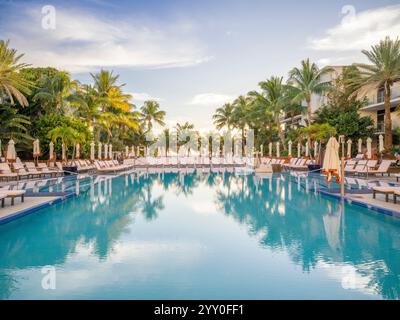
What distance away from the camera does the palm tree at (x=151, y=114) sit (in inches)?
2030

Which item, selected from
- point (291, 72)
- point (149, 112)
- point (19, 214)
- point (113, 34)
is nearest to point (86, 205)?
point (19, 214)

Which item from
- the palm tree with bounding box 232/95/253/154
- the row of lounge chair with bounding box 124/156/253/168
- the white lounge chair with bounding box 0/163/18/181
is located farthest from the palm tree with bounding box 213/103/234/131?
the white lounge chair with bounding box 0/163/18/181

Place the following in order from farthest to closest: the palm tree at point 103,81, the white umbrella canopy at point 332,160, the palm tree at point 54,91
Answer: the palm tree at point 103,81, the palm tree at point 54,91, the white umbrella canopy at point 332,160

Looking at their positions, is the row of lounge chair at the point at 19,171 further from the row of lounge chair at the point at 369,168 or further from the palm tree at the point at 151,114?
the palm tree at the point at 151,114

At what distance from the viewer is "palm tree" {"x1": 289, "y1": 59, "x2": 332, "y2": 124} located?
2973 centimetres

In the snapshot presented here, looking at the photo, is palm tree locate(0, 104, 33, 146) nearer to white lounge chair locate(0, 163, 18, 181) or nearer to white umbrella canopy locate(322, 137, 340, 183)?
white lounge chair locate(0, 163, 18, 181)

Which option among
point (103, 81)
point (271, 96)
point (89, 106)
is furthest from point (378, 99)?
point (89, 106)

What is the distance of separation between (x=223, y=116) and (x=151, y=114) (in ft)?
33.7

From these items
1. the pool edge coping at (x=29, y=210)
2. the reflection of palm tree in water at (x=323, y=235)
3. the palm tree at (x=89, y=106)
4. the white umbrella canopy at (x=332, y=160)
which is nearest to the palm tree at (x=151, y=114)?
the palm tree at (x=89, y=106)

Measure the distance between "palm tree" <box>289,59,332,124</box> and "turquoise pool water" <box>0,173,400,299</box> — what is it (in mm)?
21733

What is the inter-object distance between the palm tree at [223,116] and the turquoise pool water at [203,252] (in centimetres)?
4191

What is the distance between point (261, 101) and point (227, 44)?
12949 millimetres

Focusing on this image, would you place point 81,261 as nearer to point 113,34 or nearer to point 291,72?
point 113,34

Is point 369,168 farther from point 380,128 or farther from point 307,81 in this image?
point 380,128
